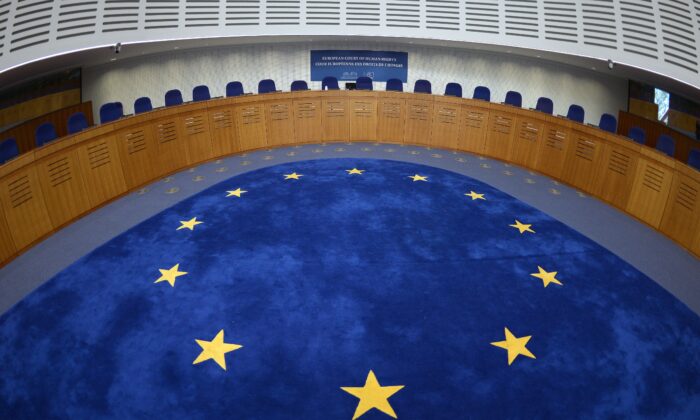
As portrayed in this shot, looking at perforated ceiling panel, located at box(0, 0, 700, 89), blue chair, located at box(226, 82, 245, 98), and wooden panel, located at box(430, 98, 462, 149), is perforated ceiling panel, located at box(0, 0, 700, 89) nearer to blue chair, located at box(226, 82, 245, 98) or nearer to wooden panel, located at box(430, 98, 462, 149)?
blue chair, located at box(226, 82, 245, 98)

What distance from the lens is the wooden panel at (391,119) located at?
10.7m

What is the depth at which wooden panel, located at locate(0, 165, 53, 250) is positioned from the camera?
5.93 metres

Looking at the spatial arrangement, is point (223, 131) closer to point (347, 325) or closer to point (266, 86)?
point (266, 86)

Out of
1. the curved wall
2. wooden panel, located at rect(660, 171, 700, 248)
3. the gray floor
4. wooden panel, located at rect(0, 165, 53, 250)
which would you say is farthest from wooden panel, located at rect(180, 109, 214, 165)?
wooden panel, located at rect(660, 171, 700, 248)

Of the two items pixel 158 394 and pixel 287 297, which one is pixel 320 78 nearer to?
pixel 287 297

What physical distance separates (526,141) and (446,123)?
181 cm

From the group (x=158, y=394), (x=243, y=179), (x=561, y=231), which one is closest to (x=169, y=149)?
(x=243, y=179)

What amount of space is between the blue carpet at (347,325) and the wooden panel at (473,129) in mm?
3071

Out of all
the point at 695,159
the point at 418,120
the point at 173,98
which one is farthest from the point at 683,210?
the point at 173,98

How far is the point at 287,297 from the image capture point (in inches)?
215

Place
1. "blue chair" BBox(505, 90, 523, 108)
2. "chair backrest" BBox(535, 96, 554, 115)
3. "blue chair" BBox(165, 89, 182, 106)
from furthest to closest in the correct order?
"blue chair" BBox(505, 90, 523, 108) < "blue chair" BBox(165, 89, 182, 106) < "chair backrest" BBox(535, 96, 554, 115)

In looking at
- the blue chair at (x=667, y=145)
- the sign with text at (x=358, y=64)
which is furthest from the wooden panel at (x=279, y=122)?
the blue chair at (x=667, y=145)

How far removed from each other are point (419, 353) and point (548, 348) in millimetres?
1312

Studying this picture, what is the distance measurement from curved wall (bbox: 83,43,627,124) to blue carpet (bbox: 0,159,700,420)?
16.7 feet
